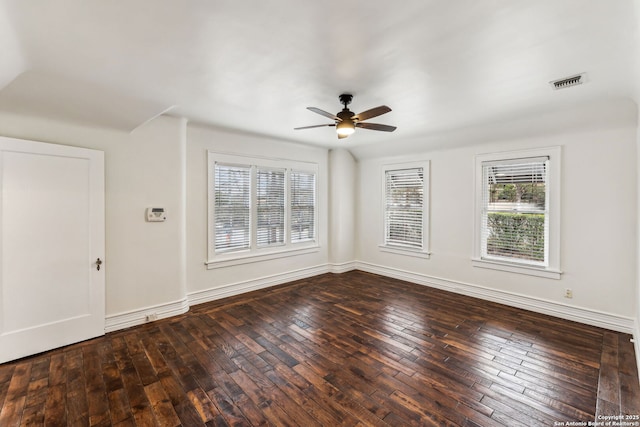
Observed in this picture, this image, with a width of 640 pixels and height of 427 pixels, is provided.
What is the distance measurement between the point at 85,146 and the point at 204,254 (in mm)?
2053

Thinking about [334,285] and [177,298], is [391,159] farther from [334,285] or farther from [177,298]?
[177,298]

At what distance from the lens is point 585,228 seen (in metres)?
3.81

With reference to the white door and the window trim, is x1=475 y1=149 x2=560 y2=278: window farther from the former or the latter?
the white door

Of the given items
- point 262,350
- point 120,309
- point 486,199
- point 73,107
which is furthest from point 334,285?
point 73,107

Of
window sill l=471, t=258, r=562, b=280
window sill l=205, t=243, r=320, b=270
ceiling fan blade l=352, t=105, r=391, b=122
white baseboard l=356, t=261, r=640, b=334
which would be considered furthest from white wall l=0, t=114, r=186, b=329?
window sill l=471, t=258, r=562, b=280

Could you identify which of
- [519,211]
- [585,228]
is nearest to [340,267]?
[519,211]

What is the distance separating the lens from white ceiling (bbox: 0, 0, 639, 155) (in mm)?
1730

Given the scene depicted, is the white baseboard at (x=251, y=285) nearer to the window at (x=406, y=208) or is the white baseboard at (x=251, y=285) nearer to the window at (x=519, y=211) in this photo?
the window at (x=406, y=208)

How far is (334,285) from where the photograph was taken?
5.47 meters

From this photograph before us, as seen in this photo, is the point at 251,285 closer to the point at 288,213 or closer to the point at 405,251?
the point at 288,213

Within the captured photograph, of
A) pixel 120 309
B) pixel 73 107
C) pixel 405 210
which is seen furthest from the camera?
pixel 405 210

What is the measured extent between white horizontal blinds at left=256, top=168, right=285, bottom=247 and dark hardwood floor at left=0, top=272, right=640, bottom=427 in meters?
1.63

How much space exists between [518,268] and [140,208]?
17.5 ft

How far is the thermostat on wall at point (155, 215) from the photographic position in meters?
3.83
